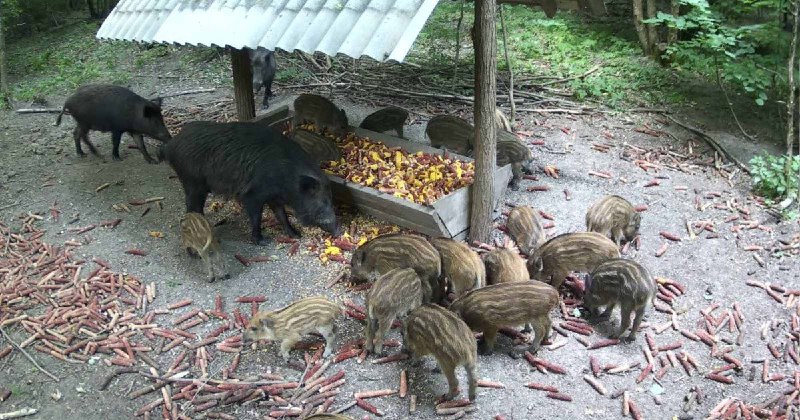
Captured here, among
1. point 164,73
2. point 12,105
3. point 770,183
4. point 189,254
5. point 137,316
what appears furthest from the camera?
point 164,73

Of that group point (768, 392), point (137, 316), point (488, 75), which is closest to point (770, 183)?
point (768, 392)

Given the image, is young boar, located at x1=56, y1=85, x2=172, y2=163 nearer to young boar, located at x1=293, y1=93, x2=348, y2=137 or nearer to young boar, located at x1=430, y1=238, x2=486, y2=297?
young boar, located at x1=293, y1=93, x2=348, y2=137

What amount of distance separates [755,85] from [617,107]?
1.78 m

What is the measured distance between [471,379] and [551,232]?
244 centimetres

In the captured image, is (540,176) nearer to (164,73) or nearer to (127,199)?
(127,199)

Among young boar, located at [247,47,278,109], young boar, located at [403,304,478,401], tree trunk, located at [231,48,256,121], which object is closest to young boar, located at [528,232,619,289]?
young boar, located at [403,304,478,401]

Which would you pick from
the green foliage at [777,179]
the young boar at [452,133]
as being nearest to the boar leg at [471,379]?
the young boar at [452,133]

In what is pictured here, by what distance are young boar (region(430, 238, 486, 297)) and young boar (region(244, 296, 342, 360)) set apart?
3.25ft

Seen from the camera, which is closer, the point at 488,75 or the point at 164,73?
the point at 488,75

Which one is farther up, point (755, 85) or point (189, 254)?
point (755, 85)

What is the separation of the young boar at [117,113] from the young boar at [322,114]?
180cm

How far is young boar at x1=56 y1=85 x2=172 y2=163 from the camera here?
779 cm

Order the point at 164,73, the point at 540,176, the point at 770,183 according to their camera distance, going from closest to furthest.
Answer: the point at 770,183 → the point at 540,176 → the point at 164,73

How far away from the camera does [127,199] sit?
6922 millimetres
